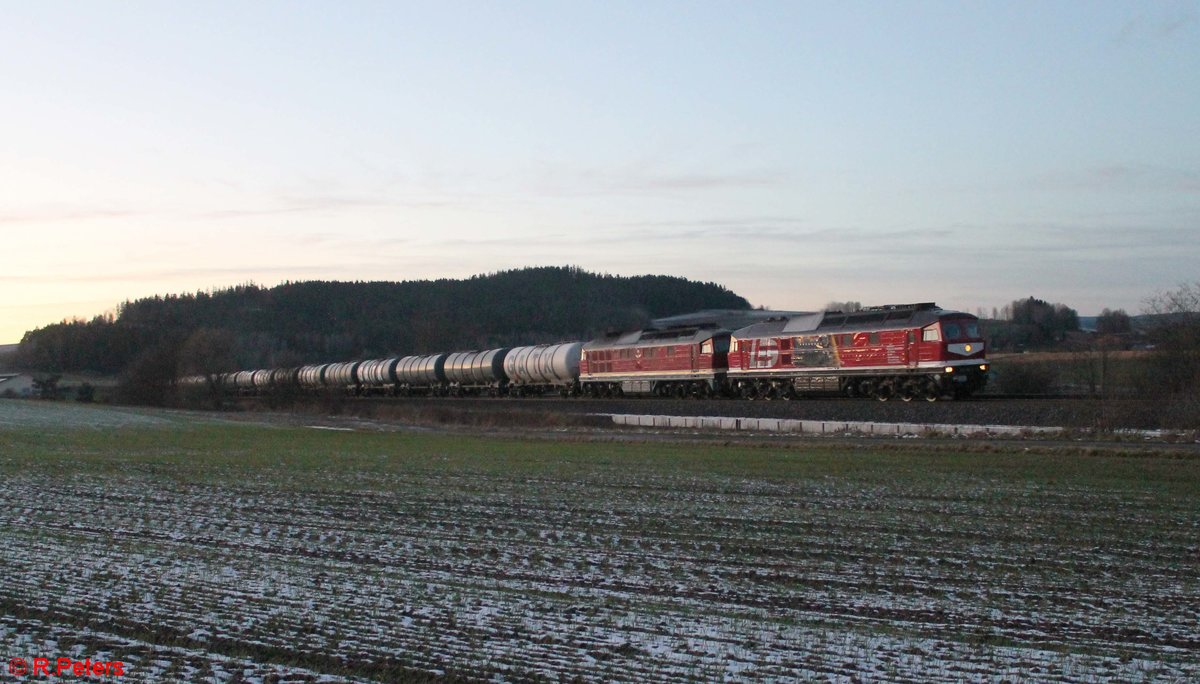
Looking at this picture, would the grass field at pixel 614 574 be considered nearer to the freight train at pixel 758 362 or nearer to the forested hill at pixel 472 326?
the freight train at pixel 758 362

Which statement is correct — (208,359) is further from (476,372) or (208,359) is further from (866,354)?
(866,354)

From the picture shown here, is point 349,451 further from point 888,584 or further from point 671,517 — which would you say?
point 888,584

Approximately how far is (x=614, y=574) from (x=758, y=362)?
3787cm

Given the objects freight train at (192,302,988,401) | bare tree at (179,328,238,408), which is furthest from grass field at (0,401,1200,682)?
bare tree at (179,328,238,408)

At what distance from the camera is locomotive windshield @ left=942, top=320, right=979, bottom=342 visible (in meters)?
40.7

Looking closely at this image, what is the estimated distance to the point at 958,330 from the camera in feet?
134

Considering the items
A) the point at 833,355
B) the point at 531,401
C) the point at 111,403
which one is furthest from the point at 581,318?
the point at 833,355

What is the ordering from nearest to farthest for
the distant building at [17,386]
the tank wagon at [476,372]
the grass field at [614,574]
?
the grass field at [614,574] → the tank wagon at [476,372] → the distant building at [17,386]

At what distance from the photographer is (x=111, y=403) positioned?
97.4 metres

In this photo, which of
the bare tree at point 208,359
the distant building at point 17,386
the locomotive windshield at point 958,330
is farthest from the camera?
the distant building at point 17,386

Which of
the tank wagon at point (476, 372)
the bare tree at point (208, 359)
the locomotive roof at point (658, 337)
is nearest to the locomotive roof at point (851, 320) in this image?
the locomotive roof at point (658, 337)

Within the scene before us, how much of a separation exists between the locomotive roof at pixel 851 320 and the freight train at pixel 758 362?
0.20ft

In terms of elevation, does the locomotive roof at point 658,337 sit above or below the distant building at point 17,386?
above

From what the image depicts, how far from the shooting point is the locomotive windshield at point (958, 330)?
40688mm
